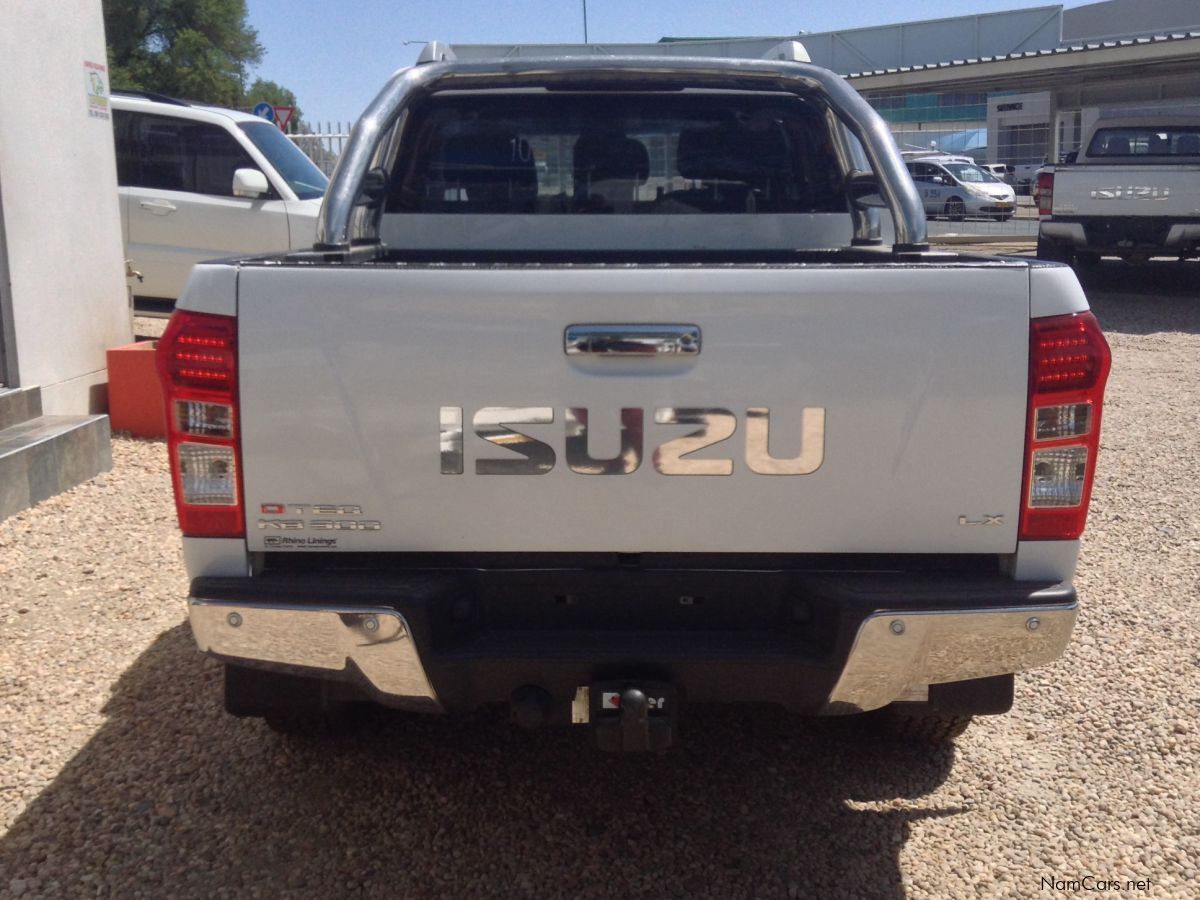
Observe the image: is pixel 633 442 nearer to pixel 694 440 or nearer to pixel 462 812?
pixel 694 440

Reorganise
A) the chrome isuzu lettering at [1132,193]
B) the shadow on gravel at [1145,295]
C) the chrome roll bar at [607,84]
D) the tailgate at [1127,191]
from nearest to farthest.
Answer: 1. the chrome roll bar at [607,84]
2. the tailgate at [1127,191]
3. the chrome isuzu lettering at [1132,193]
4. the shadow on gravel at [1145,295]

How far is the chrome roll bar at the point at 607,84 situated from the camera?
11.5ft

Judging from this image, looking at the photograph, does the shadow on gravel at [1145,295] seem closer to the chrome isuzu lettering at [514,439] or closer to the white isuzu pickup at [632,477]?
the white isuzu pickup at [632,477]

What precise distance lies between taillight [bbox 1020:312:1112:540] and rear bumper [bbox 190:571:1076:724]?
0.16m

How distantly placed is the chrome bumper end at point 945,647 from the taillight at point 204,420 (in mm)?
1397

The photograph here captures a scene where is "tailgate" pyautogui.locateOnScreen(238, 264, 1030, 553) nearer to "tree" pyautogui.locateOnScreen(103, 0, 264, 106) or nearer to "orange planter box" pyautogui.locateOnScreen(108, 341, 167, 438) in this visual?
"orange planter box" pyautogui.locateOnScreen(108, 341, 167, 438)

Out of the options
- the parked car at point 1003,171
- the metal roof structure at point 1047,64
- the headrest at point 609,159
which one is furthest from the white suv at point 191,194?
the parked car at point 1003,171

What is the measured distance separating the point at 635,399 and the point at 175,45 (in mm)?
54010

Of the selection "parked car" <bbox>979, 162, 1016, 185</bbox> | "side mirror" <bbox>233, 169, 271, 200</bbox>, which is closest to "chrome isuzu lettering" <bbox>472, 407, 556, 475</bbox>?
"side mirror" <bbox>233, 169, 271, 200</bbox>

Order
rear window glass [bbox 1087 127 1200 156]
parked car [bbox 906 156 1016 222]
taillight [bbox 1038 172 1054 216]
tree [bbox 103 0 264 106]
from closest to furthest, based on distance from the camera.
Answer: taillight [bbox 1038 172 1054 216]
rear window glass [bbox 1087 127 1200 156]
parked car [bbox 906 156 1016 222]
tree [bbox 103 0 264 106]

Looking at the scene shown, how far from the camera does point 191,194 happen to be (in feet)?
33.8

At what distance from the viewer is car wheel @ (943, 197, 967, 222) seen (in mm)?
29250

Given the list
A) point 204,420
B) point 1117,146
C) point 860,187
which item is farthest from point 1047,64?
point 204,420

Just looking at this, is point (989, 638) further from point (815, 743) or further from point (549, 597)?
point (815, 743)
